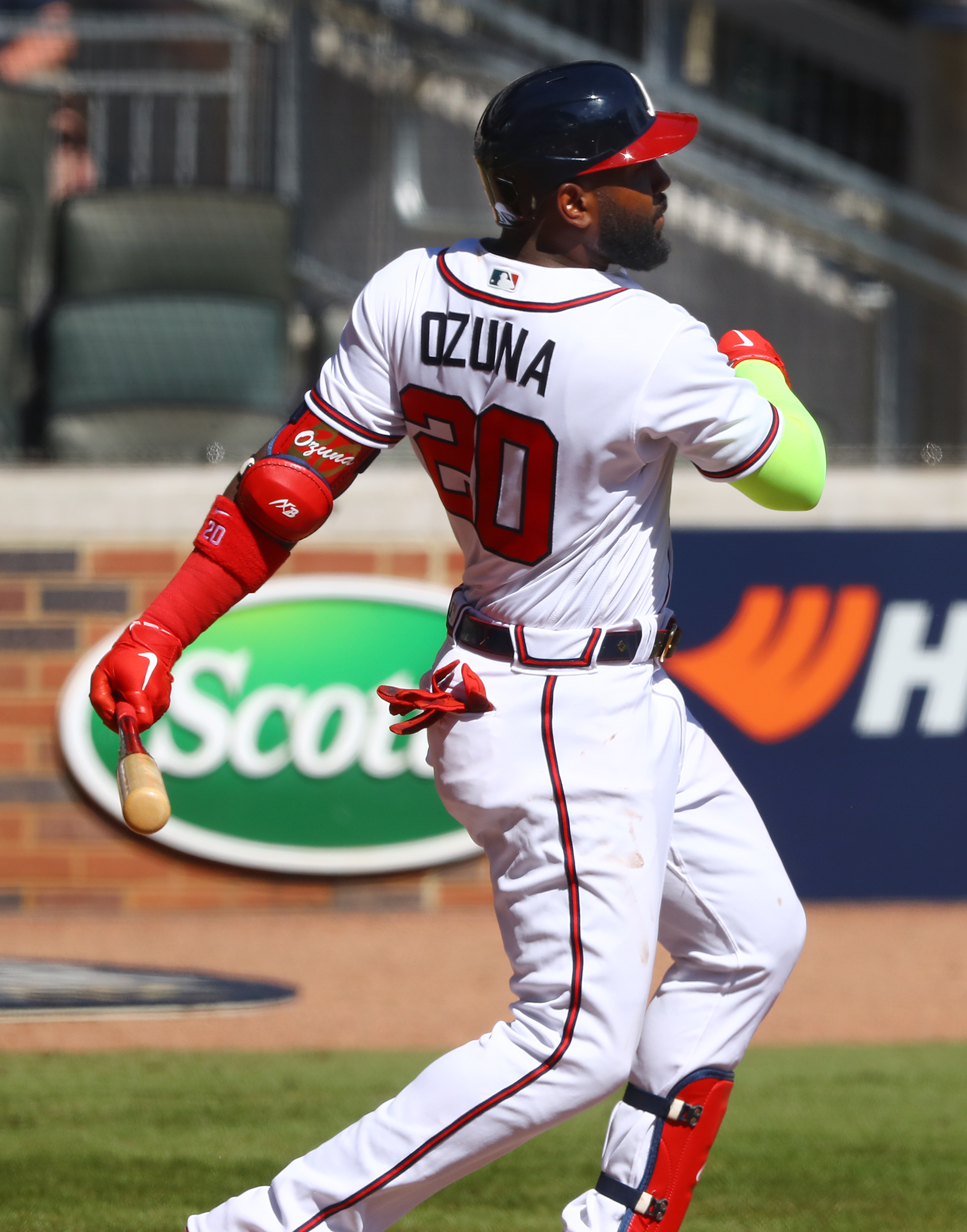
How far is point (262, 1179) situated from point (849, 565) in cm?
373

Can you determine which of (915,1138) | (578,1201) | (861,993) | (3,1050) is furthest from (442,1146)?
(861,993)

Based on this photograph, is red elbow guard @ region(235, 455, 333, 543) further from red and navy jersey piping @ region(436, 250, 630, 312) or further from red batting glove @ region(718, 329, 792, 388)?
red batting glove @ region(718, 329, 792, 388)

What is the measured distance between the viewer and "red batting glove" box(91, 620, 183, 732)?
2.31 metres

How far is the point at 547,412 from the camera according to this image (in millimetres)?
2240

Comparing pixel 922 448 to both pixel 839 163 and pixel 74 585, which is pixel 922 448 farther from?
pixel 74 585

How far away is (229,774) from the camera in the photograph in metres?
6.05

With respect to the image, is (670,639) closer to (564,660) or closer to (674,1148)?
(564,660)

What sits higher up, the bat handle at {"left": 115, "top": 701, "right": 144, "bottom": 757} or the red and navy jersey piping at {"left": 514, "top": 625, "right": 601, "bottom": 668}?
the red and navy jersey piping at {"left": 514, "top": 625, "right": 601, "bottom": 668}

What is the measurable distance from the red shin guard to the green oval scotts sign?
142 inches

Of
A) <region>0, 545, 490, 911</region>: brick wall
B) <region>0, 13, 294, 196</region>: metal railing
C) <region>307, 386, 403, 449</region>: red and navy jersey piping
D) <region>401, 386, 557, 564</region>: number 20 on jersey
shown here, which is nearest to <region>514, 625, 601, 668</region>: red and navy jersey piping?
<region>401, 386, 557, 564</region>: number 20 on jersey

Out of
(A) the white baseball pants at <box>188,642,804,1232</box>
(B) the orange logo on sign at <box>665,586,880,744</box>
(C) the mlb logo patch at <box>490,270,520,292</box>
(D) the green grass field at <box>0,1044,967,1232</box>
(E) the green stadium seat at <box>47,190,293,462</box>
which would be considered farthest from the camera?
(E) the green stadium seat at <box>47,190,293,462</box>

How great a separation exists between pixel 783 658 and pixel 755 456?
13.2ft

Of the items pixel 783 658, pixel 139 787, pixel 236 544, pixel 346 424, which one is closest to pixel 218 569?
pixel 236 544

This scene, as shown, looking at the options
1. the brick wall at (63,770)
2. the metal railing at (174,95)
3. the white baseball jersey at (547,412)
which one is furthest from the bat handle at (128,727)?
the metal railing at (174,95)
